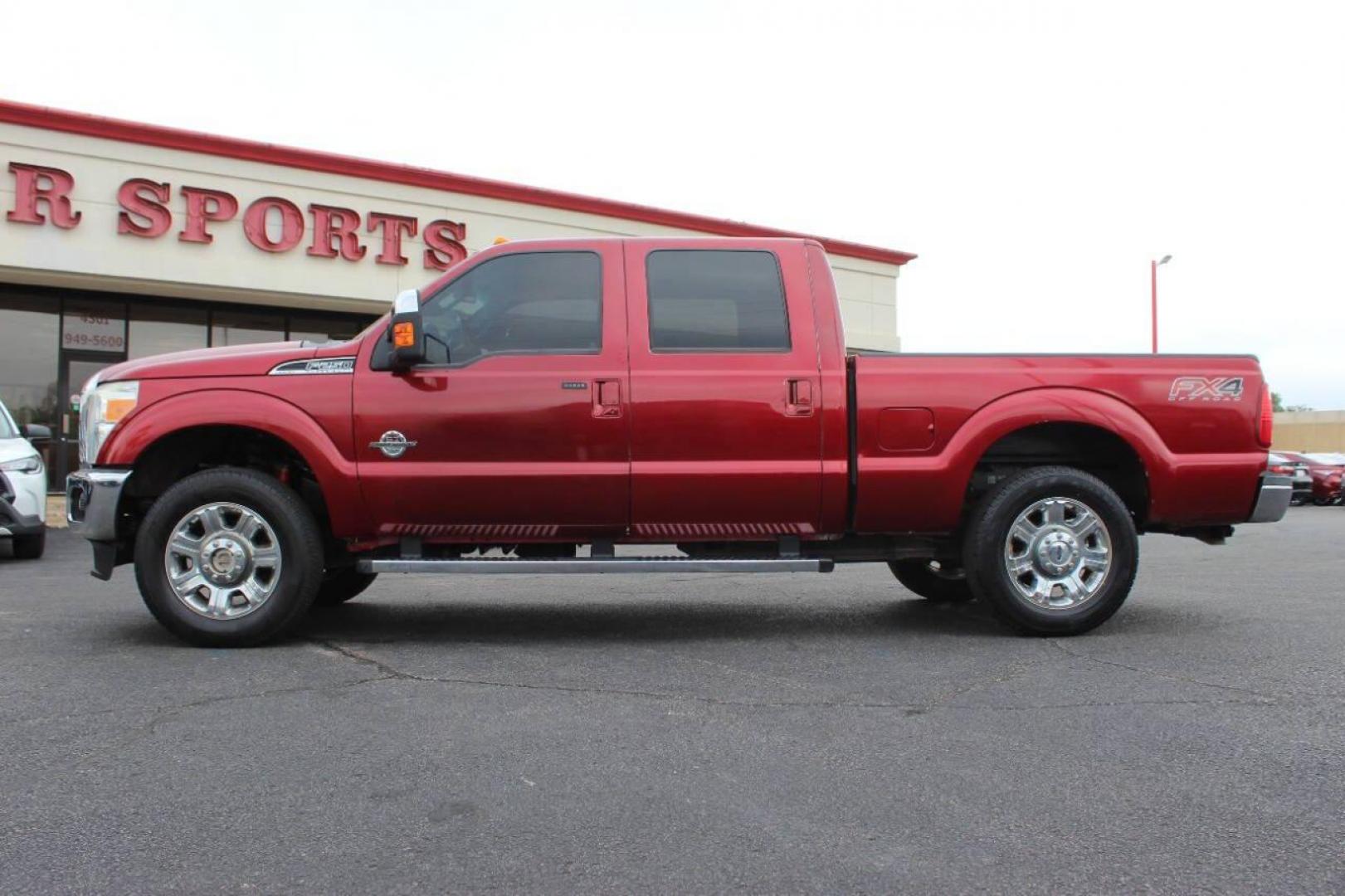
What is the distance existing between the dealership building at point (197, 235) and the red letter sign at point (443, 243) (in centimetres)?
3

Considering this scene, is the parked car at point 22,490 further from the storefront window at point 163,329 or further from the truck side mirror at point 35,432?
the storefront window at point 163,329

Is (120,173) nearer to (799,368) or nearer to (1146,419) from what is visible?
(799,368)

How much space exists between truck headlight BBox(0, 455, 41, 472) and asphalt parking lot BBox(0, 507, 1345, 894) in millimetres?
3908

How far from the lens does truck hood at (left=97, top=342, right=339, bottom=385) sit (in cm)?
518

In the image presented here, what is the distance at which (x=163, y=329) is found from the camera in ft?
58.6

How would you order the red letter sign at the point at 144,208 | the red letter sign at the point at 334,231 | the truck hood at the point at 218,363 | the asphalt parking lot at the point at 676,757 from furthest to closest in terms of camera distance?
1. the red letter sign at the point at 334,231
2. the red letter sign at the point at 144,208
3. the truck hood at the point at 218,363
4. the asphalt parking lot at the point at 676,757

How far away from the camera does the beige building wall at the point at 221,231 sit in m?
15.2

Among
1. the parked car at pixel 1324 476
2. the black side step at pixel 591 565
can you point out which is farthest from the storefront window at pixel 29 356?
the parked car at pixel 1324 476

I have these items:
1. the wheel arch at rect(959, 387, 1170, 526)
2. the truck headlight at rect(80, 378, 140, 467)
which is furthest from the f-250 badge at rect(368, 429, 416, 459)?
the wheel arch at rect(959, 387, 1170, 526)

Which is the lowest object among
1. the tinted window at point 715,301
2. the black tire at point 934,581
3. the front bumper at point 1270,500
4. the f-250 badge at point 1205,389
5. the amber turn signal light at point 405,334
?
the black tire at point 934,581

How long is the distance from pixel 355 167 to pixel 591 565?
1405cm

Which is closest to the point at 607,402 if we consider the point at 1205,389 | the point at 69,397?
the point at 1205,389

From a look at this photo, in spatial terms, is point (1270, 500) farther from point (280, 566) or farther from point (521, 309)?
point (280, 566)

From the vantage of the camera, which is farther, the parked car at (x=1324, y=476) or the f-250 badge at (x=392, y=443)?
the parked car at (x=1324, y=476)
